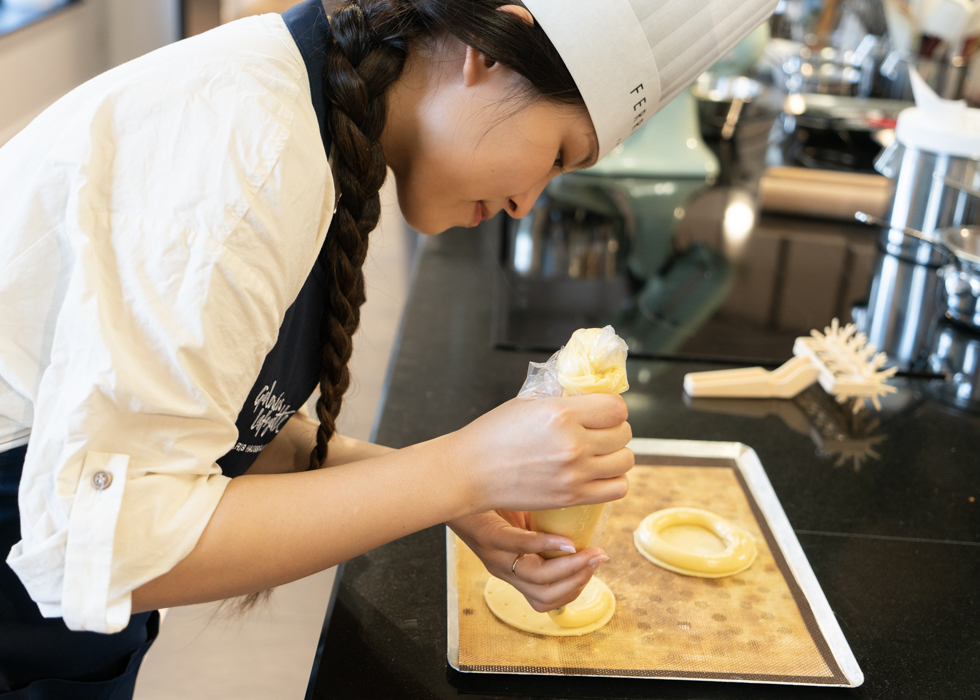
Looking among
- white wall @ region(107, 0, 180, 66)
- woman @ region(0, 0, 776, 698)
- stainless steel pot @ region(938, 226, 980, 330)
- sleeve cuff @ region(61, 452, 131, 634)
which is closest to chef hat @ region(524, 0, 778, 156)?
woman @ region(0, 0, 776, 698)

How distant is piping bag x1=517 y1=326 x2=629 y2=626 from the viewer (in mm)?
734

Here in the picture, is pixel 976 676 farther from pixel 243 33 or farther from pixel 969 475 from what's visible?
pixel 243 33

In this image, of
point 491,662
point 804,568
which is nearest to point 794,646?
point 804,568

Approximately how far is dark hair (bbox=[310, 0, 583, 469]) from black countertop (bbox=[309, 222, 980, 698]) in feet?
1.06

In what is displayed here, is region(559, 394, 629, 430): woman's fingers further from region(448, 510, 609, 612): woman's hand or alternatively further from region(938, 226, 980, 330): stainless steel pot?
region(938, 226, 980, 330): stainless steel pot

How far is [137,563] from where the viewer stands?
533 millimetres

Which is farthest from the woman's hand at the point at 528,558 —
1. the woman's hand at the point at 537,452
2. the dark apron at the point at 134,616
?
the dark apron at the point at 134,616

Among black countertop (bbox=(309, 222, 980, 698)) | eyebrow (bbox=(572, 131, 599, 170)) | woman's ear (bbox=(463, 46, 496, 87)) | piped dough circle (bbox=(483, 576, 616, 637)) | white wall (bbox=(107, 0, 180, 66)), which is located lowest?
black countertop (bbox=(309, 222, 980, 698))

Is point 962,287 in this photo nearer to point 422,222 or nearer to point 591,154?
point 591,154

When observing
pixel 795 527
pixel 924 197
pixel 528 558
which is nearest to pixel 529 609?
pixel 528 558

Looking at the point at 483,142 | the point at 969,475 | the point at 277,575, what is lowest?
the point at 969,475

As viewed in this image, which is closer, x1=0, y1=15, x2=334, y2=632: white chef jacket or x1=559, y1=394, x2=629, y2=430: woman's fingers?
x1=0, y1=15, x2=334, y2=632: white chef jacket

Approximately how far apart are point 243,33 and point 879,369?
112 cm

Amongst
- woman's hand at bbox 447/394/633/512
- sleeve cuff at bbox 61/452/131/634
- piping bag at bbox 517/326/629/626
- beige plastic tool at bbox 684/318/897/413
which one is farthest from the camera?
beige plastic tool at bbox 684/318/897/413
